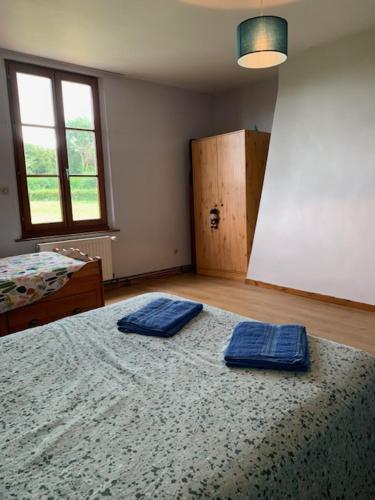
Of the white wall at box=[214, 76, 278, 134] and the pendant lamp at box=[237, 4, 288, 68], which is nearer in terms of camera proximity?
the pendant lamp at box=[237, 4, 288, 68]

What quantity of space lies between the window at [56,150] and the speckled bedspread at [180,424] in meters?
2.86

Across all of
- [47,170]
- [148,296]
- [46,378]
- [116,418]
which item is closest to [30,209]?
[47,170]

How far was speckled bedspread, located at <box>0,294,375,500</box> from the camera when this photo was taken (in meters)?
0.83

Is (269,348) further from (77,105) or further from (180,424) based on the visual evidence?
(77,105)

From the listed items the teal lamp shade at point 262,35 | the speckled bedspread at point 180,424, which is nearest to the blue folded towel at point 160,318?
the speckled bedspread at point 180,424

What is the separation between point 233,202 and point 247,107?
4.85 ft

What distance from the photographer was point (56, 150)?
411 centimetres

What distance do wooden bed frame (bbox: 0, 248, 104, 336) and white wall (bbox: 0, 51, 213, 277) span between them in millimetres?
1240

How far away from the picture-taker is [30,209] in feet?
13.1

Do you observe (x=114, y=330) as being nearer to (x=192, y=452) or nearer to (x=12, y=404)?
(x=12, y=404)

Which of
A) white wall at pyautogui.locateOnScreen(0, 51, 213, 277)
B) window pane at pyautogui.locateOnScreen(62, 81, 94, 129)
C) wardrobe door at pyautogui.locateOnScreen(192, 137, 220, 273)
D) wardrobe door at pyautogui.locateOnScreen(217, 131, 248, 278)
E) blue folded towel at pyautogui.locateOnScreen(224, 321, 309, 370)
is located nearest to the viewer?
blue folded towel at pyautogui.locateOnScreen(224, 321, 309, 370)

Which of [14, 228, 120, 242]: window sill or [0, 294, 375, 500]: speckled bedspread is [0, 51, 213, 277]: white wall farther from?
[0, 294, 375, 500]: speckled bedspread

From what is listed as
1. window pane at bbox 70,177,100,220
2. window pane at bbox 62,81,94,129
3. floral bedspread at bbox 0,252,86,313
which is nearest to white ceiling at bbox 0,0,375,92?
window pane at bbox 62,81,94,129

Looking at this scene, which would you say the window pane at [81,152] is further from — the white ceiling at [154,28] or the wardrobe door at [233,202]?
the wardrobe door at [233,202]
